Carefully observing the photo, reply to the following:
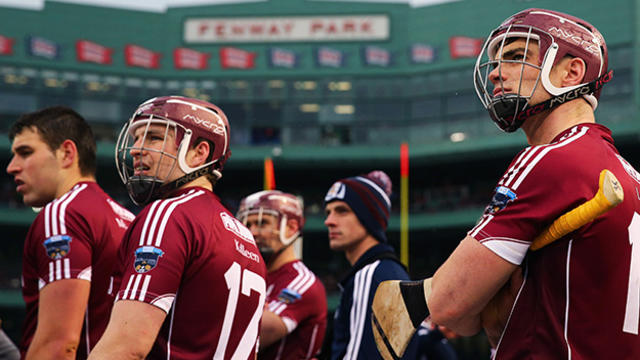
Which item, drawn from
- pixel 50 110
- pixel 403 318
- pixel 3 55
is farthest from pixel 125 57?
pixel 403 318

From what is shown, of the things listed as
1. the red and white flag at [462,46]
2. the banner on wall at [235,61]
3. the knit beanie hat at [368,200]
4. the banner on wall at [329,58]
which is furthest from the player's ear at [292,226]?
the banner on wall at [235,61]

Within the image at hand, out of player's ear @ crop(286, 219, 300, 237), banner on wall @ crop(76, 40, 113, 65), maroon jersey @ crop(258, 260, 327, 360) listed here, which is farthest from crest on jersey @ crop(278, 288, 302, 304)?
banner on wall @ crop(76, 40, 113, 65)

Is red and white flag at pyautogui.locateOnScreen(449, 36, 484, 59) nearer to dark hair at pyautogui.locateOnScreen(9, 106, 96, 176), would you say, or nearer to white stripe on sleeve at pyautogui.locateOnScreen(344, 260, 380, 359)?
white stripe on sleeve at pyautogui.locateOnScreen(344, 260, 380, 359)

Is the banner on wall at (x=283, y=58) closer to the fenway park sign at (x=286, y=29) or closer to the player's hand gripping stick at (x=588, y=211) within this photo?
the fenway park sign at (x=286, y=29)

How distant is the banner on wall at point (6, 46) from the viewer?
40594 millimetres

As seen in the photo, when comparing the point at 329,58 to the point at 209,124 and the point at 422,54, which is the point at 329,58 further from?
the point at 209,124

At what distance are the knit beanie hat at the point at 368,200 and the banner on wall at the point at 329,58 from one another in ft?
120

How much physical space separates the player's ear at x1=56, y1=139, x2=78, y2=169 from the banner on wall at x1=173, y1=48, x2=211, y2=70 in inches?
1531

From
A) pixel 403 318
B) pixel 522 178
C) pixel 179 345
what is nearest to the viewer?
pixel 522 178

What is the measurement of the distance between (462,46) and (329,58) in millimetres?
7469

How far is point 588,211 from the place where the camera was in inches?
92.0

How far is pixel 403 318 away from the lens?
105 inches

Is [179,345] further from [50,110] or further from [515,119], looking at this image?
[50,110]

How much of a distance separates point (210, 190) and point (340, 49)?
3988 cm
